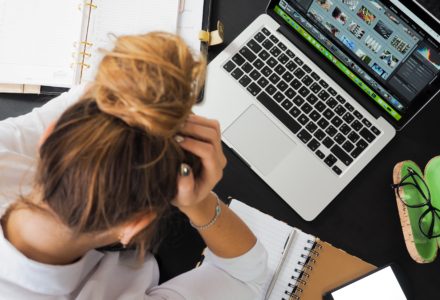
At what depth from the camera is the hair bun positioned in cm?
34

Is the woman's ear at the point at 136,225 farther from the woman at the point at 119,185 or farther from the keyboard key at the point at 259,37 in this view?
the keyboard key at the point at 259,37

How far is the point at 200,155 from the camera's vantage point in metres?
0.47

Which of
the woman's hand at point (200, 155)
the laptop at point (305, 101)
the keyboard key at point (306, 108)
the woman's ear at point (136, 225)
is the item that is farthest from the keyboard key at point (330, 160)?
the woman's ear at point (136, 225)

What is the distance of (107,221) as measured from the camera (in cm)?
41

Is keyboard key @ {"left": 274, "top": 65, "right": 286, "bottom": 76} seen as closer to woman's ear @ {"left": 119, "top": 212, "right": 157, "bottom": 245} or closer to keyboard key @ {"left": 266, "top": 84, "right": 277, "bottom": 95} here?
keyboard key @ {"left": 266, "top": 84, "right": 277, "bottom": 95}

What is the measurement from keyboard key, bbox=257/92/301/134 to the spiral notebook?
0.18 metres

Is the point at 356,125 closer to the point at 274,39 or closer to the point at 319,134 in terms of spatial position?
the point at 319,134

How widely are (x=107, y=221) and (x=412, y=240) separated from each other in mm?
594

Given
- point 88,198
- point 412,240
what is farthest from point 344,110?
point 88,198

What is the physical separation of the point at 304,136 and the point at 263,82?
5.3 inches

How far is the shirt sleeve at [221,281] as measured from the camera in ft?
2.05

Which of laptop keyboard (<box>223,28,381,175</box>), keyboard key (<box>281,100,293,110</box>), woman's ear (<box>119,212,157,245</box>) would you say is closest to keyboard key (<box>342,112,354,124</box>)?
laptop keyboard (<box>223,28,381,175</box>)

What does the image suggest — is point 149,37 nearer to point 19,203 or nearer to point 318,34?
point 19,203

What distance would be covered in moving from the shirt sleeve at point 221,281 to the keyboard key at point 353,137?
0.94 ft
